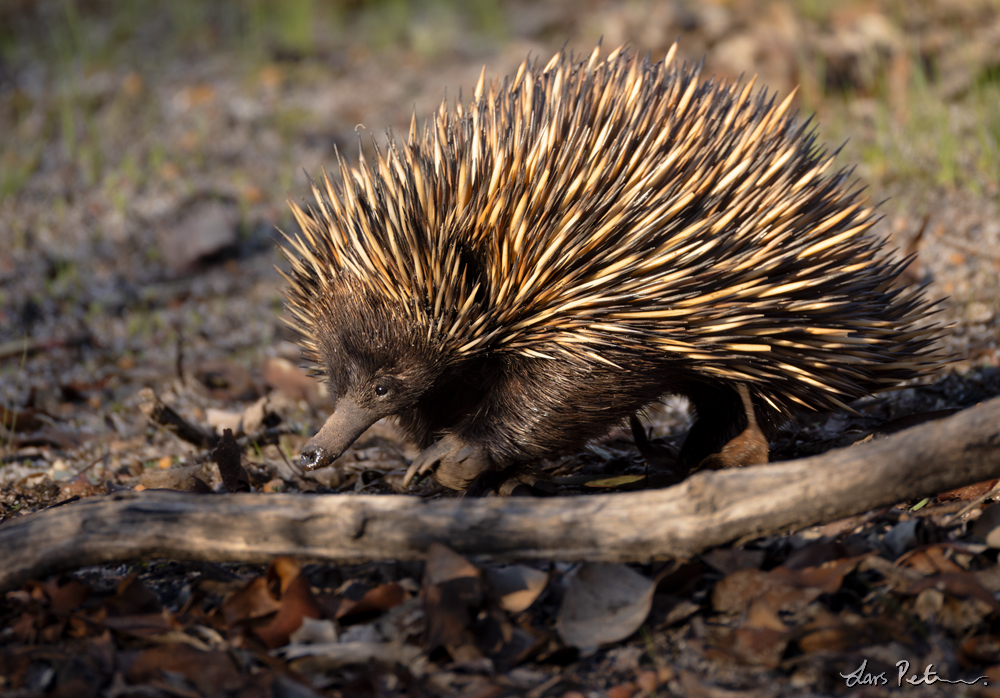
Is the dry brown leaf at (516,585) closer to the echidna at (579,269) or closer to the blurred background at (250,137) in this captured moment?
the echidna at (579,269)

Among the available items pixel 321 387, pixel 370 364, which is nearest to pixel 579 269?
pixel 370 364

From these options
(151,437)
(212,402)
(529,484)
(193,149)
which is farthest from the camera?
(193,149)

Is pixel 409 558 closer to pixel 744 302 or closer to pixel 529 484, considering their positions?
pixel 529 484

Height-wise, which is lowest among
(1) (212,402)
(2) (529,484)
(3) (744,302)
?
(1) (212,402)

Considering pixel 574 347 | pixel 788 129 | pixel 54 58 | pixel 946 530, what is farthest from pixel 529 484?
pixel 54 58

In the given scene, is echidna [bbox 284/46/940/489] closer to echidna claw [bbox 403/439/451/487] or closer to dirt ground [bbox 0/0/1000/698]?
echidna claw [bbox 403/439/451/487]

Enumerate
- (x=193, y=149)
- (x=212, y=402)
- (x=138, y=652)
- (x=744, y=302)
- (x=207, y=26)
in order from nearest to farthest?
(x=138, y=652) → (x=744, y=302) → (x=212, y=402) → (x=193, y=149) → (x=207, y=26)

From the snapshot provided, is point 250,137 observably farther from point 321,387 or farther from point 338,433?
point 338,433
